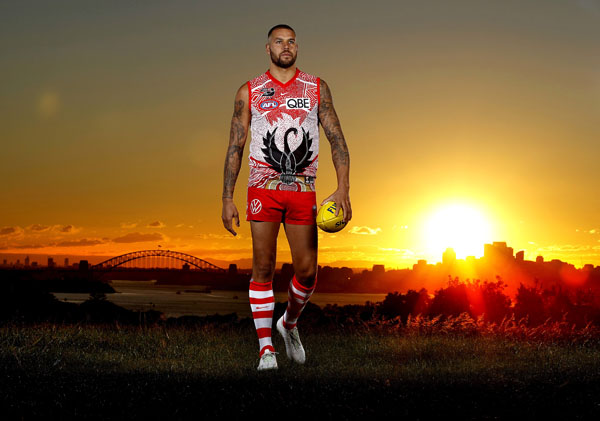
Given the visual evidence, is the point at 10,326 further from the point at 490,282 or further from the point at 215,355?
the point at 490,282

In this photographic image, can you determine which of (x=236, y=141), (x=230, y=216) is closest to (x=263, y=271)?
(x=230, y=216)

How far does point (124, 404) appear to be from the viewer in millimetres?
6773

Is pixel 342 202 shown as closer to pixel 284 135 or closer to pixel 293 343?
pixel 284 135

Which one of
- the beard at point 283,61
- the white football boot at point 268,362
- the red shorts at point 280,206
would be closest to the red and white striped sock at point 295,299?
the white football boot at point 268,362

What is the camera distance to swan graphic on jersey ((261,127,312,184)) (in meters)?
8.38

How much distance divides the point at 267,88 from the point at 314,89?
590 mm

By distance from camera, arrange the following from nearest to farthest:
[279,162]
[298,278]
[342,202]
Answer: [342,202], [279,162], [298,278]

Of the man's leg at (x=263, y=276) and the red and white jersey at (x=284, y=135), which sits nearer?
the red and white jersey at (x=284, y=135)

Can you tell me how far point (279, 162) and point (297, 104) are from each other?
0.77 meters

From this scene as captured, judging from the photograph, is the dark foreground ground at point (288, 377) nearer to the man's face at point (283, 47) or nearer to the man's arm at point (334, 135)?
the man's arm at point (334, 135)

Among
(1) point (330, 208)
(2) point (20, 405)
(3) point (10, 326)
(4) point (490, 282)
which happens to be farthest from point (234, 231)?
(4) point (490, 282)

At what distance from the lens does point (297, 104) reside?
849cm

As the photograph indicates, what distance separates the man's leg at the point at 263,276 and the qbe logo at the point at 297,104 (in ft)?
4.76

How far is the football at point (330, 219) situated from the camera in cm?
828
